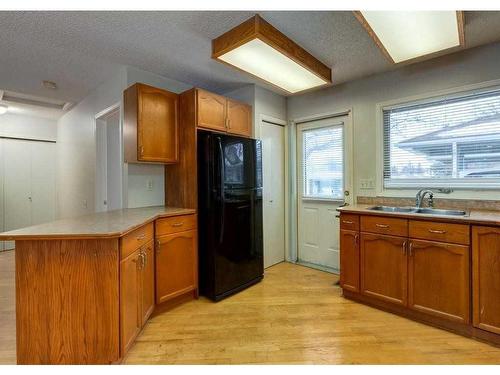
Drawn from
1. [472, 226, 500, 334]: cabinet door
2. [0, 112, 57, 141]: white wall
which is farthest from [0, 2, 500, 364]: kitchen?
[0, 112, 57, 141]: white wall

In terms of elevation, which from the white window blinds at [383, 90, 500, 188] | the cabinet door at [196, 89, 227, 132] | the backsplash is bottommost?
the backsplash

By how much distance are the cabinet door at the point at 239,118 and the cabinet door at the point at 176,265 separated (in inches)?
48.5

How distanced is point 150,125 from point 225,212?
43.2 inches

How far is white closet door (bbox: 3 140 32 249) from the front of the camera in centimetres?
445

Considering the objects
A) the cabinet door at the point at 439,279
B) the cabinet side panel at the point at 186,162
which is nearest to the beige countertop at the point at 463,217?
the cabinet door at the point at 439,279

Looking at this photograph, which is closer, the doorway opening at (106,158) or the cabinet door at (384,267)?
the cabinet door at (384,267)

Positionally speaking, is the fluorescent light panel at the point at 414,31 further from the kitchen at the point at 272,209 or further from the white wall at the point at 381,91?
the white wall at the point at 381,91

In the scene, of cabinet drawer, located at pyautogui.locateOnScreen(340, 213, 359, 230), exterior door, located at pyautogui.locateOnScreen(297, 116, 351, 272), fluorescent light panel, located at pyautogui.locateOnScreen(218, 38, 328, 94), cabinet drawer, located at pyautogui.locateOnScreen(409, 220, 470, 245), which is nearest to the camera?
cabinet drawer, located at pyautogui.locateOnScreen(409, 220, 470, 245)

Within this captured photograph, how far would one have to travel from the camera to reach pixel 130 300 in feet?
5.65

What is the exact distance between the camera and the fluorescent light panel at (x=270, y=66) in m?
2.08

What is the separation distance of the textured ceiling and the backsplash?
136 cm

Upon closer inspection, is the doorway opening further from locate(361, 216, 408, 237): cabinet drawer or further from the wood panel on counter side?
locate(361, 216, 408, 237): cabinet drawer

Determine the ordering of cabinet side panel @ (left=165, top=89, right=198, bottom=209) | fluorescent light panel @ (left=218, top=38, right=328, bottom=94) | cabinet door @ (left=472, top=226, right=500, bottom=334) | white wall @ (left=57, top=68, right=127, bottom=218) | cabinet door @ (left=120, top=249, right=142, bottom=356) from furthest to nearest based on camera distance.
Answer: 1. white wall @ (left=57, top=68, right=127, bottom=218)
2. cabinet side panel @ (left=165, top=89, right=198, bottom=209)
3. fluorescent light panel @ (left=218, top=38, right=328, bottom=94)
4. cabinet door @ (left=472, top=226, right=500, bottom=334)
5. cabinet door @ (left=120, top=249, right=142, bottom=356)

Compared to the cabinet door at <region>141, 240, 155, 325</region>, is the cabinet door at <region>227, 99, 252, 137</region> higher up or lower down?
higher up
